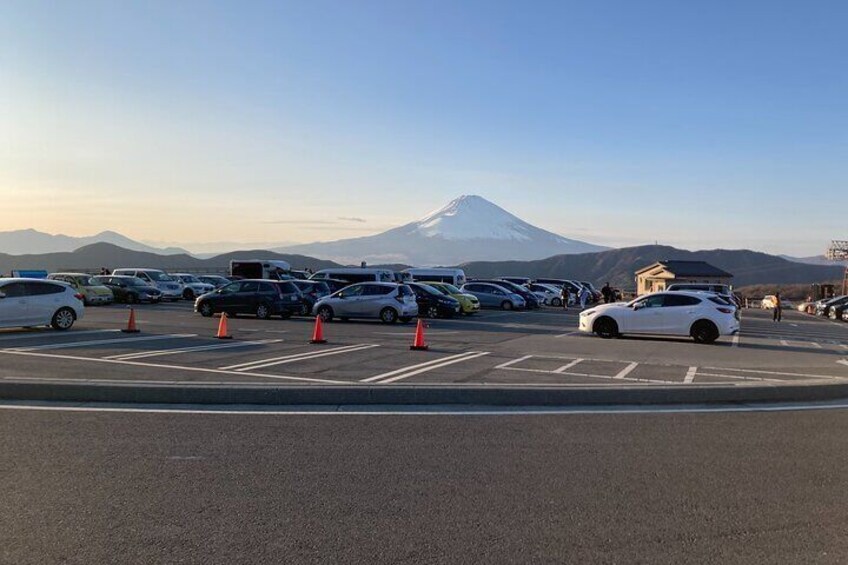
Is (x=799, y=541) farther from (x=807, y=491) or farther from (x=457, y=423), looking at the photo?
(x=457, y=423)

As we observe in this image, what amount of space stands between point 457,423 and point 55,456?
13.8ft

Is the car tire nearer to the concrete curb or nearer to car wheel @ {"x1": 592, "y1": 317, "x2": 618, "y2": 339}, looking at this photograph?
car wheel @ {"x1": 592, "y1": 317, "x2": 618, "y2": 339}

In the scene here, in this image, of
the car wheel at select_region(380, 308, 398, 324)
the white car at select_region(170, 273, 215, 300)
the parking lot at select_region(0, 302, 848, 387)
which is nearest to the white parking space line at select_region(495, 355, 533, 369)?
the parking lot at select_region(0, 302, 848, 387)

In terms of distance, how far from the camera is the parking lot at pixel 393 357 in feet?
41.2

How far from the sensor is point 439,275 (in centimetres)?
4412

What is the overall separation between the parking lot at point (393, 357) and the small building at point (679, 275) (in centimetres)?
4960

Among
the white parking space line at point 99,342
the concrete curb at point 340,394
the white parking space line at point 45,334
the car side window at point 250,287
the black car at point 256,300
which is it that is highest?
the car side window at point 250,287

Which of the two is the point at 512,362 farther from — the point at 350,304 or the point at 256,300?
the point at 256,300

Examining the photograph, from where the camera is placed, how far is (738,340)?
78.3 ft

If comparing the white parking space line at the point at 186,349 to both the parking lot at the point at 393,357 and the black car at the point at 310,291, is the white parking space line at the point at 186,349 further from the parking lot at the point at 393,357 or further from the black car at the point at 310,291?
the black car at the point at 310,291

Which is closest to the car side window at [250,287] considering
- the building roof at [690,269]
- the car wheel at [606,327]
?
the car wheel at [606,327]

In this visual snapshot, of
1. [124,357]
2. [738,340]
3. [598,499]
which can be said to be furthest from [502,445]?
[738,340]

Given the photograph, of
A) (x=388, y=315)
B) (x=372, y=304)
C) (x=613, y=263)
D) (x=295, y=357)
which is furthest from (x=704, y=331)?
(x=613, y=263)

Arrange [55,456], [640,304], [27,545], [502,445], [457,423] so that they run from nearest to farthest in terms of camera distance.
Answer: [27,545] < [55,456] < [502,445] < [457,423] < [640,304]
